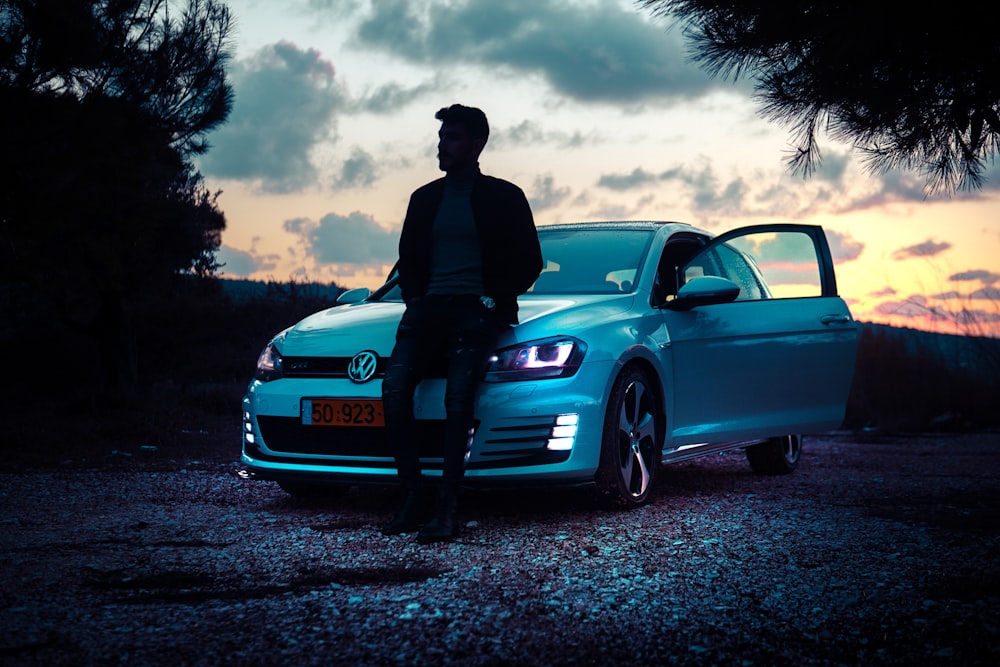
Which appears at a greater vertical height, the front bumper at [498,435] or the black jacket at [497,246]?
the black jacket at [497,246]

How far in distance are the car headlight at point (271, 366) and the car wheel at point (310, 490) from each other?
67cm

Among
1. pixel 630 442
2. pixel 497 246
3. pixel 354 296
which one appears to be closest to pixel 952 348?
pixel 630 442

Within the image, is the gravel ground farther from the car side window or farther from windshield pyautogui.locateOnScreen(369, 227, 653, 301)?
the car side window

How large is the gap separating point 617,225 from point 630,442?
5.66 ft

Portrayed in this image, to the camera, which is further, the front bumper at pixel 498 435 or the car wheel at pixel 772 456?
the car wheel at pixel 772 456

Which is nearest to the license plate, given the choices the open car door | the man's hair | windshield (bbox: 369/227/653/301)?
windshield (bbox: 369/227/653/301)

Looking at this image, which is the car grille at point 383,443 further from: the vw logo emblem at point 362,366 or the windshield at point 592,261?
the windshield at point 592,261

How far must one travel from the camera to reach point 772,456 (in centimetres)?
735

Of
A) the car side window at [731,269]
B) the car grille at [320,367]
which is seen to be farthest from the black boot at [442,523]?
the car side window at [731,269]

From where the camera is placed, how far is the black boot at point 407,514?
4715 millimetres

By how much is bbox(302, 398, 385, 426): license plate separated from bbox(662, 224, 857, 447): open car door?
1710mm

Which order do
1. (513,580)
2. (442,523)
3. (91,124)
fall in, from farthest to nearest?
(91,124)
(442,523)
(513,580)

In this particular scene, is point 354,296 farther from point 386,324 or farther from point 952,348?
point 952,348

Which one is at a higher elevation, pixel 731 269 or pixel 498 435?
pixel 731 269
